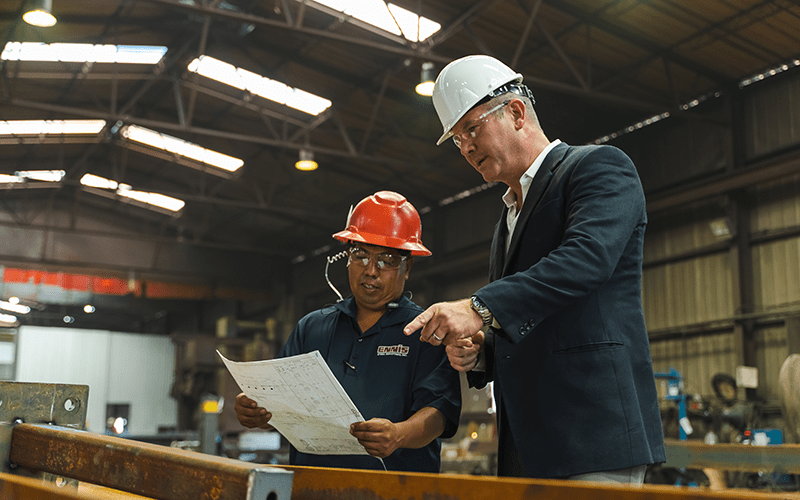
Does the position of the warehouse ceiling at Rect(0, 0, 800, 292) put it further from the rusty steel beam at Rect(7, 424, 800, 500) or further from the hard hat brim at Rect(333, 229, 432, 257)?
the rusty steel beam at Rect(7, 424, 800, 500)

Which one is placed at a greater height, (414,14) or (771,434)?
(414,14)

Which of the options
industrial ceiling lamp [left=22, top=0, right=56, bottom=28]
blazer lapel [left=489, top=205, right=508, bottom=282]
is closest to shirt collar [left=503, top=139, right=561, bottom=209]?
blazer lapel [left=489, top=205, right=508, bottom=282]

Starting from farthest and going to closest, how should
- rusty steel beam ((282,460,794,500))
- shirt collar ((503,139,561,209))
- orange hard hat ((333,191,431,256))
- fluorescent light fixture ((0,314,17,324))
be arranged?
fluorescent light fixture ((0,314,17,324))
orange hard hat ((333,191,431,256))
shirt collar ((503,139,561,209))
rusty steel beam ((282,460,794,500))

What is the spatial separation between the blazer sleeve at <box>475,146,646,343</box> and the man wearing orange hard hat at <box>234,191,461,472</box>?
60 cm

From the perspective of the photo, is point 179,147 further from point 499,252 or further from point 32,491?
point 32,491

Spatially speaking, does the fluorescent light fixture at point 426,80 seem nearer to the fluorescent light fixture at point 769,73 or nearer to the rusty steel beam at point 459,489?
the fluorescent light fixture at point 769,73

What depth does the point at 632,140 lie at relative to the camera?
40.3 ft

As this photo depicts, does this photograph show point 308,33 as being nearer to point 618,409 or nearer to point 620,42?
point 620,42

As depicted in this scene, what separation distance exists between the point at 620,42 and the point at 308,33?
13.5 feet

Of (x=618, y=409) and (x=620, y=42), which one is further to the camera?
(x=620, y=42)

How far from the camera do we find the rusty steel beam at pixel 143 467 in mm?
1029

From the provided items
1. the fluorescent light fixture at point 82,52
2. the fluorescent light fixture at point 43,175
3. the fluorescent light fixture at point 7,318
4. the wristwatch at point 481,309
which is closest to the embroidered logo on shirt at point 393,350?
the wristwatch at point 481,309

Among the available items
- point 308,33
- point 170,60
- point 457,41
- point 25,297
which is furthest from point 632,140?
point 25,297

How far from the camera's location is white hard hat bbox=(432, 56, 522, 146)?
6.73 ft
